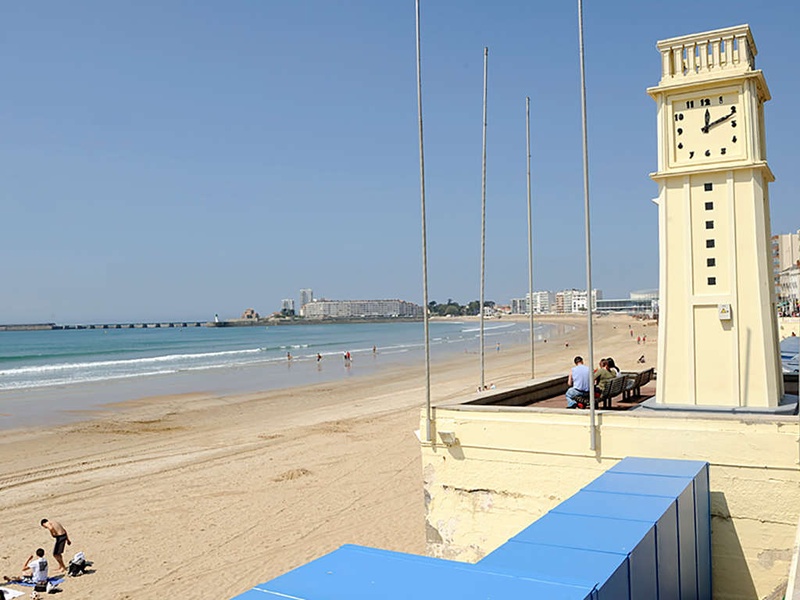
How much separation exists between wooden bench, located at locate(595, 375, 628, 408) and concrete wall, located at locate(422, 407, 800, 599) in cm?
241

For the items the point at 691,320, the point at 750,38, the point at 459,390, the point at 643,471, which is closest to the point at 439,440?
the point at 643,471

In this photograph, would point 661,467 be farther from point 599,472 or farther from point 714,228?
point 714,228

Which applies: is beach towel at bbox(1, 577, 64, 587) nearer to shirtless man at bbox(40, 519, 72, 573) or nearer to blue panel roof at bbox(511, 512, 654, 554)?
shirtless man at bbox(40, 519, 72, 573)

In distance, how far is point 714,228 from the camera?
8961mm

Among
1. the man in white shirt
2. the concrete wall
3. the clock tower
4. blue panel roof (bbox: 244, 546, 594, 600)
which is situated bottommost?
the man in white shirt

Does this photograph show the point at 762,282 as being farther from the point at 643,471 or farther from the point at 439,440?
the point at 439,440

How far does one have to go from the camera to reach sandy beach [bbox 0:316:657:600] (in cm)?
1084

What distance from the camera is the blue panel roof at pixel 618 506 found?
5.05 meters

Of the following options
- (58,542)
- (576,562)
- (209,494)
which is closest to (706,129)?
(576,562)

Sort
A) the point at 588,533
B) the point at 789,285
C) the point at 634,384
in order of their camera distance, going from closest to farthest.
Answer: the point at 588,533 < the point at 634,384 < the point at 789,285

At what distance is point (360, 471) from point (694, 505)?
1049 centimetres

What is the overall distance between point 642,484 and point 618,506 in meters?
0.87

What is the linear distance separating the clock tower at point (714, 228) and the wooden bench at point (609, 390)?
1.28 meters

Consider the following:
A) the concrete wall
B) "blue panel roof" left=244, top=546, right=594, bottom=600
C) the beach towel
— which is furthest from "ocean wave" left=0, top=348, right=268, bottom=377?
"blue panel roof" left=244, top=546, right=594, bottom=600
